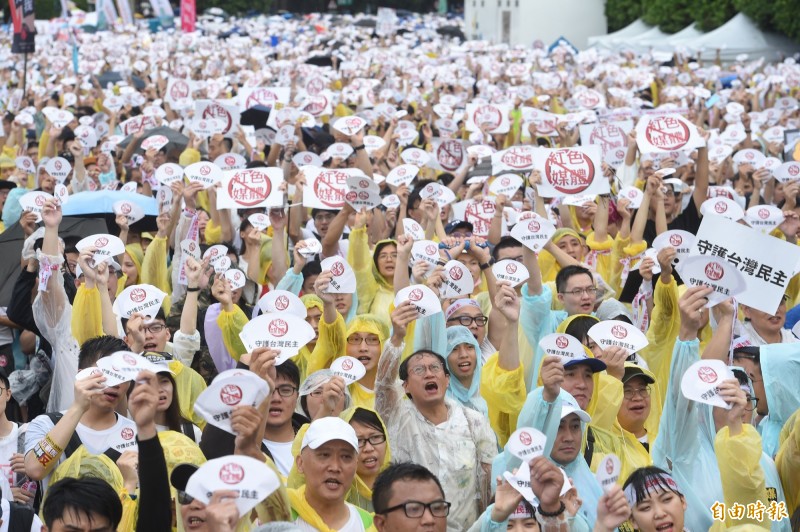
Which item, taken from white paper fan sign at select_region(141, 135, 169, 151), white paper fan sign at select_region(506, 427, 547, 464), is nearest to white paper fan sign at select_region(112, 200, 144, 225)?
white paper fan sign at select_region(141, 135, 169, 151)

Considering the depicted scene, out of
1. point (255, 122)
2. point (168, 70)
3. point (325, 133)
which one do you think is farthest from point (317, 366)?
point (168, 70)

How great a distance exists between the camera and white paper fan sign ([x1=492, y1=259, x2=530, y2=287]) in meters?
6.04

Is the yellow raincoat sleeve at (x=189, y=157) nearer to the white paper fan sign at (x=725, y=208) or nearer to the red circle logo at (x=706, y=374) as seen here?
the white paper fan sign at (x=725, y=208)

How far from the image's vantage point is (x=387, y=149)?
11.9 metres

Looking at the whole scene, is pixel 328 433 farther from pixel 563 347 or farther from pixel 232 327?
pixel 232 327

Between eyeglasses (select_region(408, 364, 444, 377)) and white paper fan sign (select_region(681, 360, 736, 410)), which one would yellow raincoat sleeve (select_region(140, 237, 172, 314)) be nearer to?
eyeglasses (select_region(408, 364, 444, 377))

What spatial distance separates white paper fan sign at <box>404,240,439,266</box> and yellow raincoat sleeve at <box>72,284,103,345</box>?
5.07 feet

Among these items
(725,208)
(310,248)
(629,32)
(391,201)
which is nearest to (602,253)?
(725,208)

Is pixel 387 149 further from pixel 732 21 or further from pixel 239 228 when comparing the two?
pixel 732 21

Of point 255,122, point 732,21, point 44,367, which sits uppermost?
point 44,367

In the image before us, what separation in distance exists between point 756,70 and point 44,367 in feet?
61.6

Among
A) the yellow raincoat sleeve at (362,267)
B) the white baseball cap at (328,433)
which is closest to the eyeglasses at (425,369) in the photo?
the white baseball cap at (328,433)

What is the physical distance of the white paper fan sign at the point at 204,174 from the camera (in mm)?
8203

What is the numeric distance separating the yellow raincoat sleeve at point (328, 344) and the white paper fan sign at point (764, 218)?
129 inches
